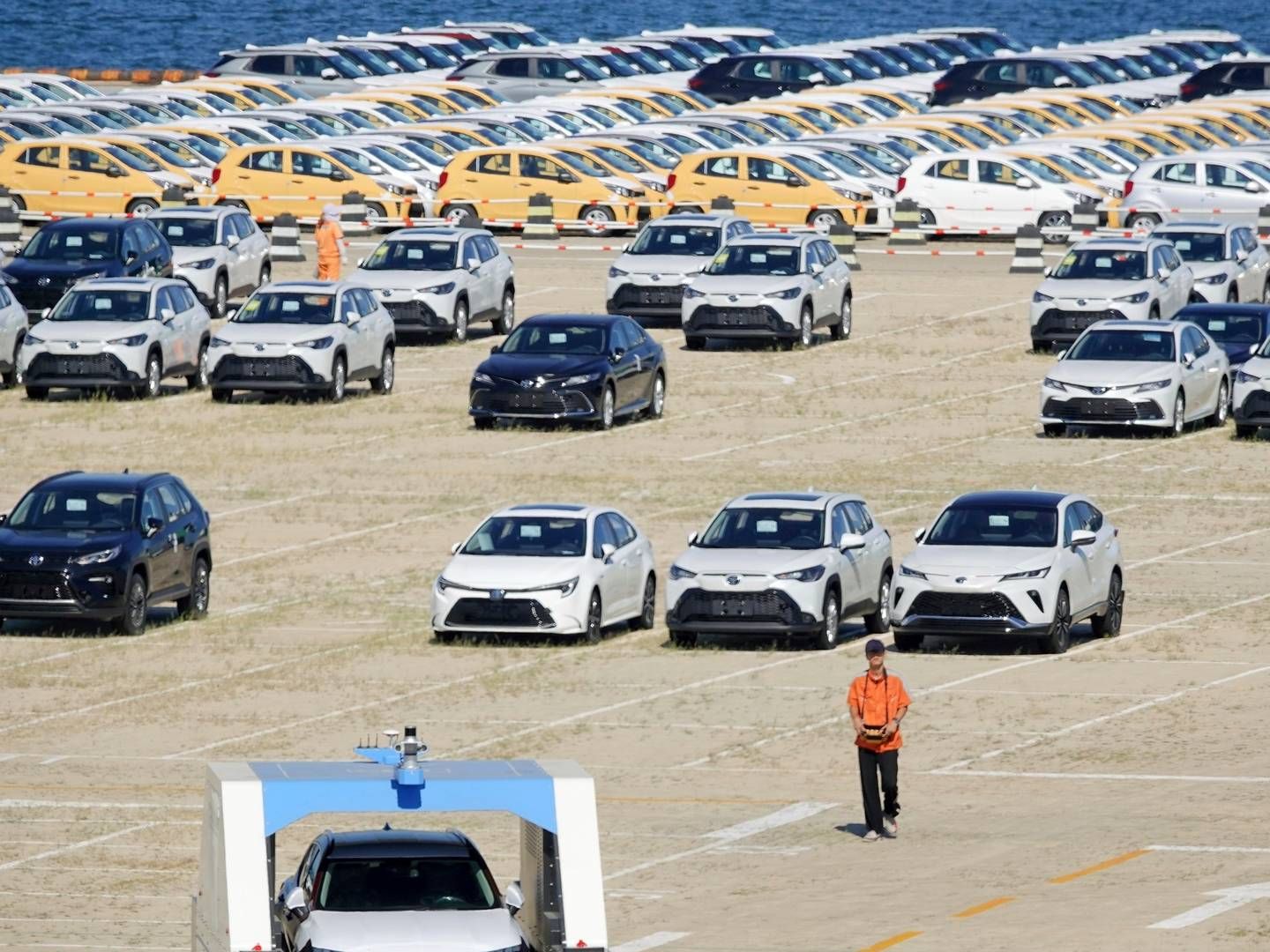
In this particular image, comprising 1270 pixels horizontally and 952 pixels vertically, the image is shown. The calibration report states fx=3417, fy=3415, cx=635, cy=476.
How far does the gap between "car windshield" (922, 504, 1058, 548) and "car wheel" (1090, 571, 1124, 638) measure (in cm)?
84

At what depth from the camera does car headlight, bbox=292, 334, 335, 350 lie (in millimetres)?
42812

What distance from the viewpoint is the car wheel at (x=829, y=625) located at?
29.8 m

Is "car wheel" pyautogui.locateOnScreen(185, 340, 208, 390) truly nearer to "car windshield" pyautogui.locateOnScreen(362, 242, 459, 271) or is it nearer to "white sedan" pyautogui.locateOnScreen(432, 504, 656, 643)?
"car windshield" pyautogui.locateOnScreen(362, 242, 459, 271)

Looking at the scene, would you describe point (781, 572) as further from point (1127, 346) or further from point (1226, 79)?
point (1226, 79)

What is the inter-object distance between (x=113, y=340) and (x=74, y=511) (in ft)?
40.3

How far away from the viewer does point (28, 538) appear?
3036cm

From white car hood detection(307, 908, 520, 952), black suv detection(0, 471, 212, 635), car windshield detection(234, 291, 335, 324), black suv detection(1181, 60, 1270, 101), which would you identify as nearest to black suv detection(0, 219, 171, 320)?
car windshield detection(234, 291, 335, 324)

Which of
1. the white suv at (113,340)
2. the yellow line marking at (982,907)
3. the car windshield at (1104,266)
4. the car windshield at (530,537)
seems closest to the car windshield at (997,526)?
the car windshield at (530,537)

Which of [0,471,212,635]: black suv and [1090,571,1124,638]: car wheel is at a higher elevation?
[0,471,212,635]: black suv

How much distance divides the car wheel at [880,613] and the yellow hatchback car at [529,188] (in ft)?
93.6

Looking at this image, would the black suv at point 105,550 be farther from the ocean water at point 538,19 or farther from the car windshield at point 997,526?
the ocean water at point 538,19

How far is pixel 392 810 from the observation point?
14203 mm

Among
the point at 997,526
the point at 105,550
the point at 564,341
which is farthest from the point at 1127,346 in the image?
the point at 105,550

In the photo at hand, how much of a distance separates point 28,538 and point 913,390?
55.9 feet
